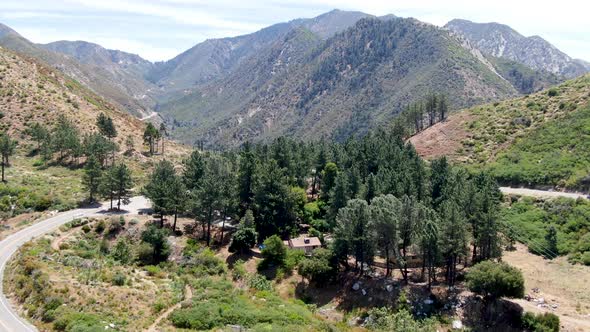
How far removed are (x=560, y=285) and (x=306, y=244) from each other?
109 feet

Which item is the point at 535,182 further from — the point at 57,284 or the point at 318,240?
the point at 57,284

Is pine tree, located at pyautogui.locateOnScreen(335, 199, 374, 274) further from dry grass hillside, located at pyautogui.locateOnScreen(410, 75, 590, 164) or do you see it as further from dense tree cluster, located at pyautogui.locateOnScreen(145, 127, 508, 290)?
dry grass hillside, located at pyautogui.locateOnScreen(410, 75, 590, 164)

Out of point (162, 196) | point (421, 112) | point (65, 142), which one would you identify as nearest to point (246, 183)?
point (162, 196)

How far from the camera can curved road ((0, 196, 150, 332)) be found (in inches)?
1379

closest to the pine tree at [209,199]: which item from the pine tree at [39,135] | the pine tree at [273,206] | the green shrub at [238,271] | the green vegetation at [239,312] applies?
the pine tree at [273,206]

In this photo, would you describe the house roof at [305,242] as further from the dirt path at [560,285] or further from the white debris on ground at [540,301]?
the white debris on ground at [540,301]

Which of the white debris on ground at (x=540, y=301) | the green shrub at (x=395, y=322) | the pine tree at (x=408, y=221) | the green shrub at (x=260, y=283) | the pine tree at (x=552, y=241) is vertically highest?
the pine tree at (x=408, y=221)

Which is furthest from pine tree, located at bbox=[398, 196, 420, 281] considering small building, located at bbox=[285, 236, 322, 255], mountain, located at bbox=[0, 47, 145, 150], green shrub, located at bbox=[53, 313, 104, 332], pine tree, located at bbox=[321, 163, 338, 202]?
mountain, located at bbox=[0, 47, 145, 150]

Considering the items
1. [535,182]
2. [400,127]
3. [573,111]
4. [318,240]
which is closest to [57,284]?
[318,240]

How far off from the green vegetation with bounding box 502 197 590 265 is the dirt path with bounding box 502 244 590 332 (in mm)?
1803

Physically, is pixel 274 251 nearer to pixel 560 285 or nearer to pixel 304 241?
A: pixel 304 241

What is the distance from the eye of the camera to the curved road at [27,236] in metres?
35.0

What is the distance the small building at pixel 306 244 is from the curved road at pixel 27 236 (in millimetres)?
28013

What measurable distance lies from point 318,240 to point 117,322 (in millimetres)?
35410
